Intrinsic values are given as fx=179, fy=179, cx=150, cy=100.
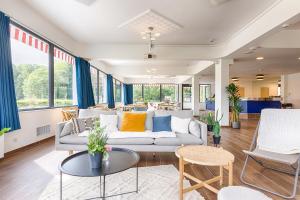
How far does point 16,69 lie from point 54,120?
1.71 meters

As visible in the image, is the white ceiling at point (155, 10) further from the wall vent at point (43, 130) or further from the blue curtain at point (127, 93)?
the blue curtain at point (127, 93)

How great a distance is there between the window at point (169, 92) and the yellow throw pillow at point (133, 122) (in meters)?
12.9

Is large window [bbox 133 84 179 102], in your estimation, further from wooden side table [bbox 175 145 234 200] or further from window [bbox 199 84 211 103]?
wooden side table [bbox 175 145 234 200]

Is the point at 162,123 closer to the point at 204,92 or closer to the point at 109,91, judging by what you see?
the point at 109,91

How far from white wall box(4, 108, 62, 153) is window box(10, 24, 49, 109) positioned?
0.70 ft

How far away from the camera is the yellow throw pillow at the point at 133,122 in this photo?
134 inches

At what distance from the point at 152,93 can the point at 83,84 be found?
10513 mm

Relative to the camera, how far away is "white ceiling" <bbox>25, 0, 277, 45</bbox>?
146 inches

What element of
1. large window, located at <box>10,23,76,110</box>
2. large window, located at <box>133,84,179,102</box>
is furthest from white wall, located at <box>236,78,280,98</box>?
large window, located at <box>10,23,76,110</box>

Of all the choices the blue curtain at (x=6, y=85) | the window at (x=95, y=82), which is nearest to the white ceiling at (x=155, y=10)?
the blue curtain at (x=6, y=85)

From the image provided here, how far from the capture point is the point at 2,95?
10.3 ft

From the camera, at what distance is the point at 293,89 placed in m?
10.4

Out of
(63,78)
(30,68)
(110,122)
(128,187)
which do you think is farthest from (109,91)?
(128,187)

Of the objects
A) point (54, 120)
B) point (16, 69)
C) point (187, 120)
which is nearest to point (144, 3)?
point (187, 120)
